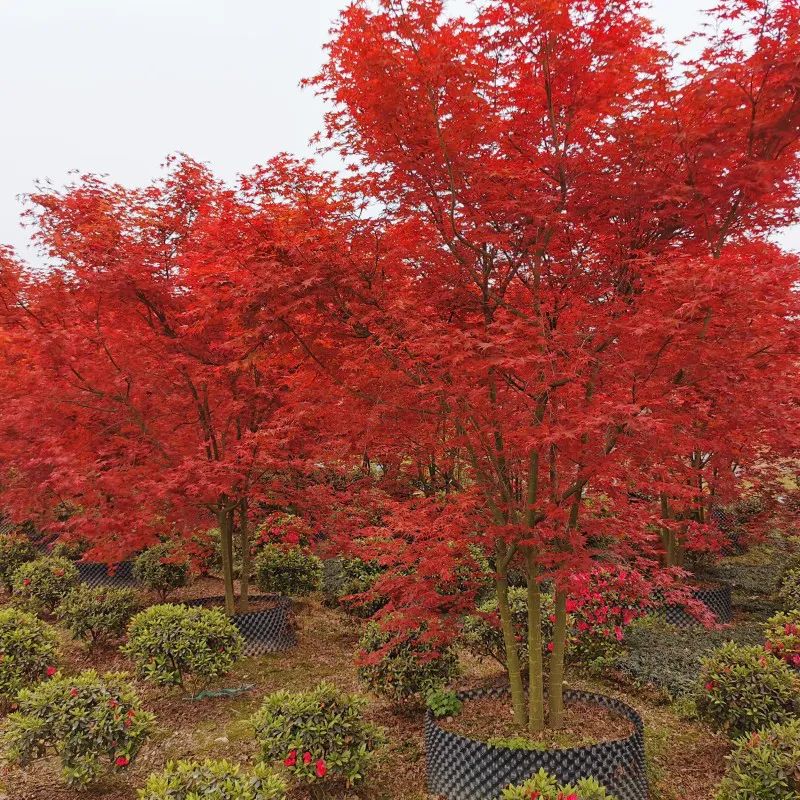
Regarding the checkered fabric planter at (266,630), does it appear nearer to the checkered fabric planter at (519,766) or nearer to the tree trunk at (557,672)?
the checkered fabric planter at (519,766)

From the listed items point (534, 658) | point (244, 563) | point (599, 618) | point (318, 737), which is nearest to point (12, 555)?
point (244, 563)

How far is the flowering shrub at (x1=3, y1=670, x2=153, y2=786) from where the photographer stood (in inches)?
239

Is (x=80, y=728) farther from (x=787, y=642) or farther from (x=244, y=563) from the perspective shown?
(x=787, y=642)

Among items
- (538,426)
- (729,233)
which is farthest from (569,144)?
(538,426)

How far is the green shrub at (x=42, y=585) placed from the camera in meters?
12.2

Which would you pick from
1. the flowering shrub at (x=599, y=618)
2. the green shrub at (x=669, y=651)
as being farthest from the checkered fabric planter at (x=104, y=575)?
the green shrub at (x=669, y=651)

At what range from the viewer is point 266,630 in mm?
10188

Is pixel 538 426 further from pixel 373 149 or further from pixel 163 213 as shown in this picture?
pixel 163 213

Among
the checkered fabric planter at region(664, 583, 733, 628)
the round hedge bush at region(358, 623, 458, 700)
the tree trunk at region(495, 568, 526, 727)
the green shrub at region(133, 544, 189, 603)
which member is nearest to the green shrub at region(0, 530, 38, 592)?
the green shrub at region(133, 544, 189, 603)

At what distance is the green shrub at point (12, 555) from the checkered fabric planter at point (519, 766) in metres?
11.8

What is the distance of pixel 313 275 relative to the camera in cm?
554

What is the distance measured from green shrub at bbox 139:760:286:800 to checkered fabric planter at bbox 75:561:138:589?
10892 mm

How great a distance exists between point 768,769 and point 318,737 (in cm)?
359

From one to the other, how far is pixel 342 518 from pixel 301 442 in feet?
5.04
